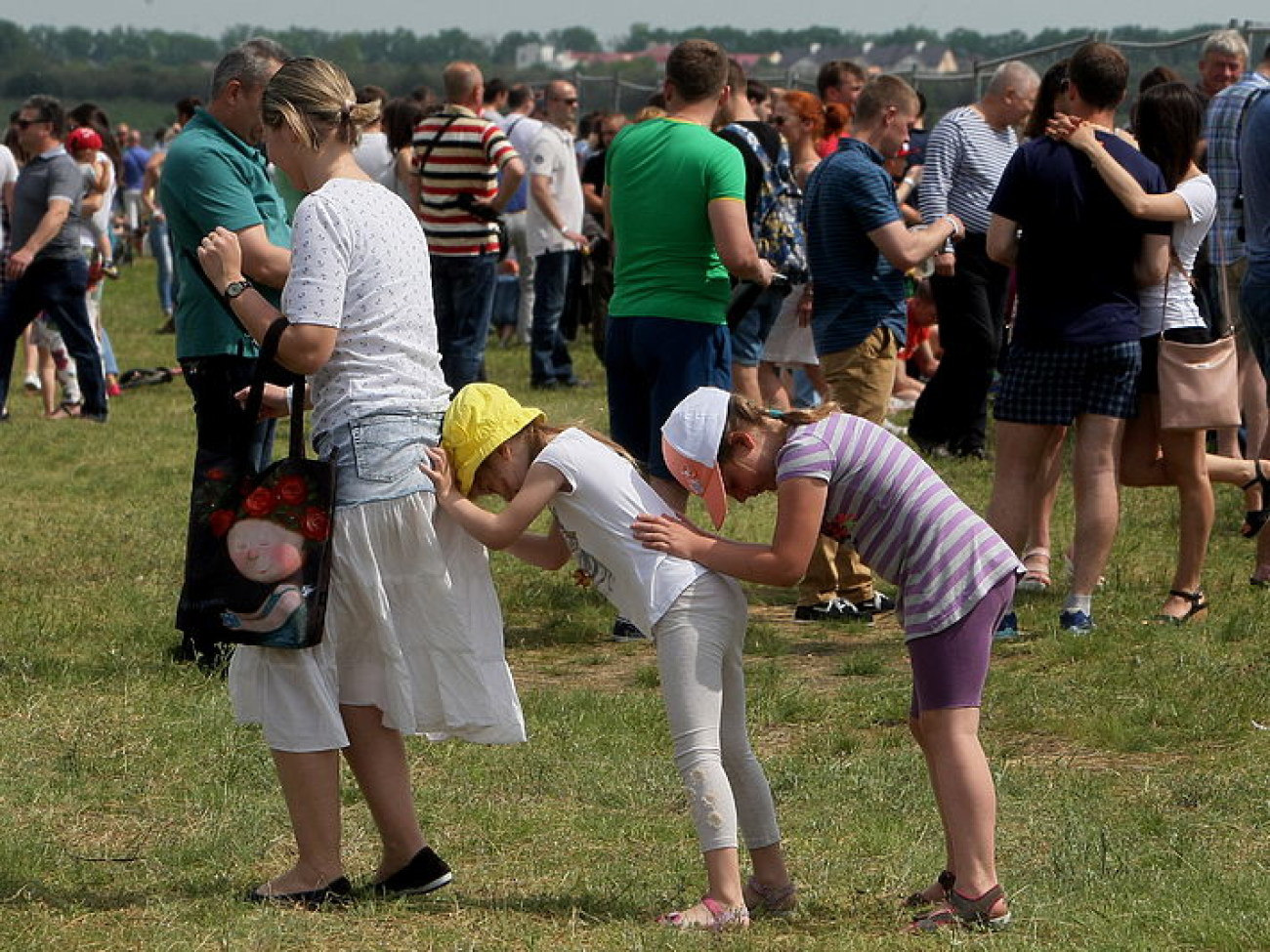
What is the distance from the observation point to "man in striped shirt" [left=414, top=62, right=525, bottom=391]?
11.0 m

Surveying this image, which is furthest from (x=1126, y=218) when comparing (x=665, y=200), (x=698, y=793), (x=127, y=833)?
(x=127, y=833)

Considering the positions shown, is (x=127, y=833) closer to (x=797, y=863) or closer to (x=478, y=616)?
(x=478, y=616)

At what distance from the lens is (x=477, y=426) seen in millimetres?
4211

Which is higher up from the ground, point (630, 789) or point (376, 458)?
point (376, 458)

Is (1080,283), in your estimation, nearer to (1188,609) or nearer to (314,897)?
(1188,609)

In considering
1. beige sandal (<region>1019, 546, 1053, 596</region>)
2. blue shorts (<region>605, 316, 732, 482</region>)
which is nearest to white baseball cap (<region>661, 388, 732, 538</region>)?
blue shorts (<region>605, 316, 732, 482</region>)

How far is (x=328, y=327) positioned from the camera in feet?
13.6

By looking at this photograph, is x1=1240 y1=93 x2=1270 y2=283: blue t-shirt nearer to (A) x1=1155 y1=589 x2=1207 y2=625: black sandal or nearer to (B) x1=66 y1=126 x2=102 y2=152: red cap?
(A) x1=1155 y1=589 x2=1207 y2=625: black sandal

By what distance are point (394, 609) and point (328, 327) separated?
65 centimetres

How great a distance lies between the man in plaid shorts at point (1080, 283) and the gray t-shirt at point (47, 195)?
763 centimetres

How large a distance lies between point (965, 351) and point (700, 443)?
Result: 7.40m

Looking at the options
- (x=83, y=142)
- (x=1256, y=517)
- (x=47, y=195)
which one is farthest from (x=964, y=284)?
(x=83, y=142)

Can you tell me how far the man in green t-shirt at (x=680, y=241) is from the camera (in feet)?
22.1

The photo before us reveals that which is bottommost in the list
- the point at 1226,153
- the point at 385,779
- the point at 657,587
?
the point at 385,779
